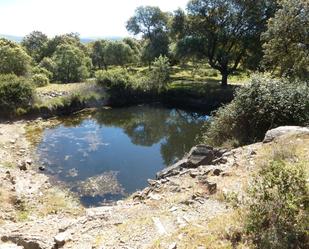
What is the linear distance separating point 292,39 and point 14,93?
22172 mm

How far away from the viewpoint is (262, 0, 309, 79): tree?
20.9m

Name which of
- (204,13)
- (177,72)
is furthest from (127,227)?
(177,72)

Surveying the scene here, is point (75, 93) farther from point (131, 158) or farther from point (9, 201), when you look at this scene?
point (9, 201)

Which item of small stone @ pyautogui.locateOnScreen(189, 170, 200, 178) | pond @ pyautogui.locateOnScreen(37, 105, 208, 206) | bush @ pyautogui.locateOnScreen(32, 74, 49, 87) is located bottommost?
pond @ pyautogui.locateOnScreen(37, 105, 208, 206)

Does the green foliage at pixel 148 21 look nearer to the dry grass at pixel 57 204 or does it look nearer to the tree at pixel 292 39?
the tree at pixel 292 39

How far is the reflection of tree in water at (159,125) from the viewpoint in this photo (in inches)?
963

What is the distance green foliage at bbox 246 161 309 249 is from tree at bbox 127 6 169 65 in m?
46.4

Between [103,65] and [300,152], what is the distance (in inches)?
2289

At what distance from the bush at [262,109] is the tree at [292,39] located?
5.35 m

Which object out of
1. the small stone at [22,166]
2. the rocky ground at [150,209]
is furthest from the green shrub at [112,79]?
the rocky ground at [150,209]

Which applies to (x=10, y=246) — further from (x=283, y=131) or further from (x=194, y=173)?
(x=283, y=131)

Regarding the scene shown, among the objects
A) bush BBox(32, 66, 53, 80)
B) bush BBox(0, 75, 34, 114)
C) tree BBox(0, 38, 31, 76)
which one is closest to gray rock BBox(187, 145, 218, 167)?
bush BBox(0, 75, 34, 114)

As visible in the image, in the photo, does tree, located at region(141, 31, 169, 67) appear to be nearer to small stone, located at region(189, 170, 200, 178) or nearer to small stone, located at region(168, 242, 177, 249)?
small stone, located at region(189, 170, 200, 178)

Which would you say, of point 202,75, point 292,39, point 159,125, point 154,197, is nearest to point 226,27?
point 202,75
